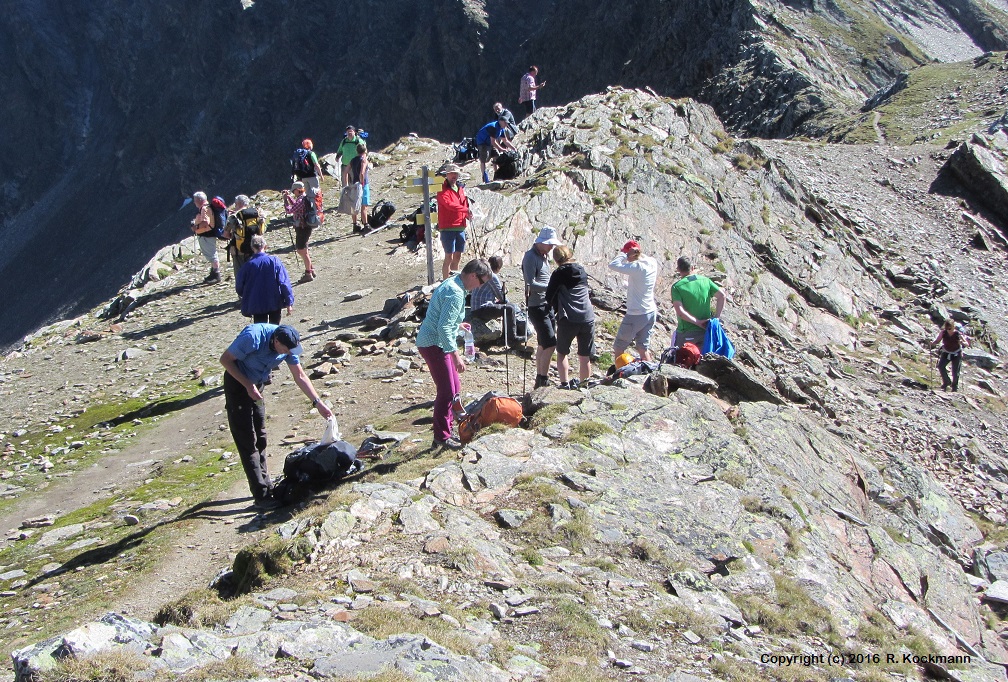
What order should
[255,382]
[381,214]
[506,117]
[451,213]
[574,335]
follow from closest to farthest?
[255,382] < [574,335] < [451,213] < [381,214] < [506,117]

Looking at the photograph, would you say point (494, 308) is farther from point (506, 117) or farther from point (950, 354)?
point (950, 354)

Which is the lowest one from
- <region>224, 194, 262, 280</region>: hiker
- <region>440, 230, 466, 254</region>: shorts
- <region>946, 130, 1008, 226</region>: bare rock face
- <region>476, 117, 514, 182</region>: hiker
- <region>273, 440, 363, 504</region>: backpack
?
<region>946, 130, 1008, 226</region>: bare rock face

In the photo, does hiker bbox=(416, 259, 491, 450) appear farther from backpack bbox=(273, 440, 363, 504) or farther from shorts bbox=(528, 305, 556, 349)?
shorts bbox=(528, 305, 556, 349)

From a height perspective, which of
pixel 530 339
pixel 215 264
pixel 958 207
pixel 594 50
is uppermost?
pixel 594 50

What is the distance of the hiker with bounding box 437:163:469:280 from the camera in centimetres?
1345

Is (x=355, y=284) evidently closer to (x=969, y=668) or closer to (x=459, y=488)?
(x=459, y=488)

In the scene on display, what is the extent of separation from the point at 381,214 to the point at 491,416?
44.6ft

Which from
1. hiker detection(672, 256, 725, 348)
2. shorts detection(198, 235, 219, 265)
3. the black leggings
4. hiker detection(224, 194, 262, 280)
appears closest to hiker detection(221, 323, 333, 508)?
hiker detection(672, 256, 725, 348)

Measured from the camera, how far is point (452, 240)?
13.9 metres

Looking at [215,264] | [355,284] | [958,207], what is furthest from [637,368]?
[958,207]

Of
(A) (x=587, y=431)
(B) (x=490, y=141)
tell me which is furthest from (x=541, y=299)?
(B) (x=490, y=141)

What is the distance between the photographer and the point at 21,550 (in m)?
8.04

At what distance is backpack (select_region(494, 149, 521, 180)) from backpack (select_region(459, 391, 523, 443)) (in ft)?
41.5

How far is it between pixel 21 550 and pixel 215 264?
1118 cm
